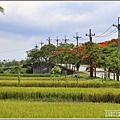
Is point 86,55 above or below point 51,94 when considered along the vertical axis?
above

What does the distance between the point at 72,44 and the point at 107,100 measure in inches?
1239

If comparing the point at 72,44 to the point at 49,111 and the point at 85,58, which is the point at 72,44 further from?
the point at 49,111

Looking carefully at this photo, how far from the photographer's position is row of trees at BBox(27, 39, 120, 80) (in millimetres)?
23264

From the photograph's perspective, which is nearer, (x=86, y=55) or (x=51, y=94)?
(x=51, y=94)

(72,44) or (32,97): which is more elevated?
(72,44)

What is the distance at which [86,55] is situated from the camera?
28.3 metres

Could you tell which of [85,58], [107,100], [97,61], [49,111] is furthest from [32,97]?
[85,58]

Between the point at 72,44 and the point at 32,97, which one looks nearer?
the point at 32,97

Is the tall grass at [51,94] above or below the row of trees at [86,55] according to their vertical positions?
below

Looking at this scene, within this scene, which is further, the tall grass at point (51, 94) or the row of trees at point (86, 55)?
the row of trees at point (86, 55)

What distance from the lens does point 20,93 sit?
1362 cm

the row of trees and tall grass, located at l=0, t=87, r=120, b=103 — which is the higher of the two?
the row of trees

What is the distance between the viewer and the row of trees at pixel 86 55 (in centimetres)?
2326

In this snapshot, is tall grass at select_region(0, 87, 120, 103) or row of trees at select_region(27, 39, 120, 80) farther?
row of trees at select_region(27, 39, 120, 80)
